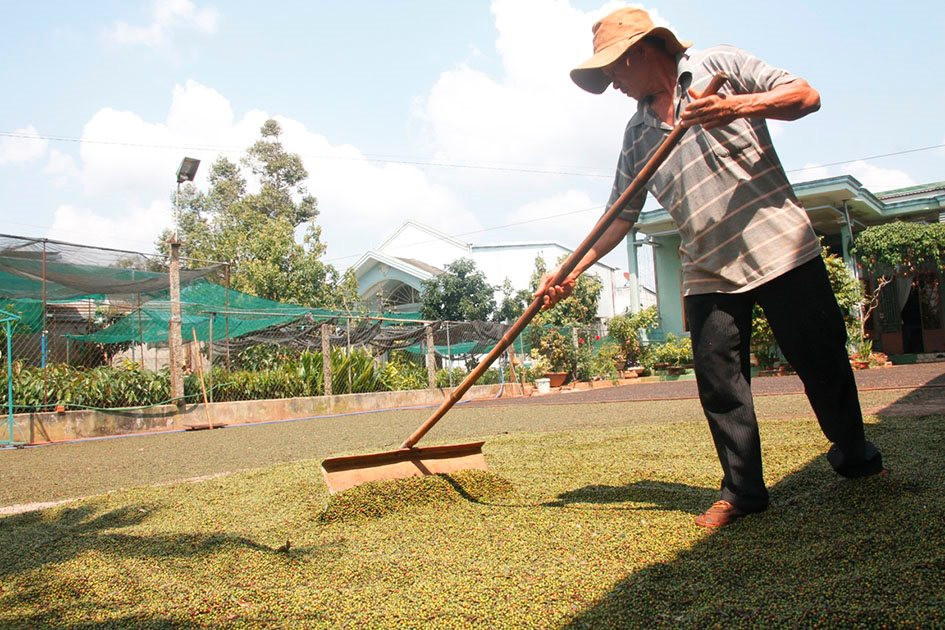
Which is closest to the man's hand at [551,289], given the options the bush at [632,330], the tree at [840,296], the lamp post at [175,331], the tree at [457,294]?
the lamp post at [175,331]

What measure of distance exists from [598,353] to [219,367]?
839 centimetres

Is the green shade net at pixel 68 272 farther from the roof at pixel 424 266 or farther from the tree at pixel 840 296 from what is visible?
the roof at pixel 424 266

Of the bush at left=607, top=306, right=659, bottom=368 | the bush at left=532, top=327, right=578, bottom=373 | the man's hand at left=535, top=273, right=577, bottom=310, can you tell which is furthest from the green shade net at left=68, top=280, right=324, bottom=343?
the man's hand at left=535, top=273, right=577, bottom=310

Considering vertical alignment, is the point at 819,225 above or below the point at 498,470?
above

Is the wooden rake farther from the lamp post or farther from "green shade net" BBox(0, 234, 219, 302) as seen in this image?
the lamp post

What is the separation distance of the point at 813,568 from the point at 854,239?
13795 millimetres

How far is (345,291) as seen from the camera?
2159 cm

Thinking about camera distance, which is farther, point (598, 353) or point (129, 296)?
point (598, 353)

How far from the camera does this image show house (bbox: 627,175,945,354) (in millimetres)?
12922

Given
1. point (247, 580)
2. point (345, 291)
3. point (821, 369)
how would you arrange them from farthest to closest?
point (345, 291) → point (821, 369) → point (247, 580)

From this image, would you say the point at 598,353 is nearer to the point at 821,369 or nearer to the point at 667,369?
the point at 667,369

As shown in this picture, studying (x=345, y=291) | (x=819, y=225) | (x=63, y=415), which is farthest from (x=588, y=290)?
(x=63, y=415)

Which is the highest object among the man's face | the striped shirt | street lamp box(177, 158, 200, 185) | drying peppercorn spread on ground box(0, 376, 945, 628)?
street lamp box(177, 158, 200, 185)

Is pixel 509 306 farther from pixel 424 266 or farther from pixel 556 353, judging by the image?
pixel 556 353
